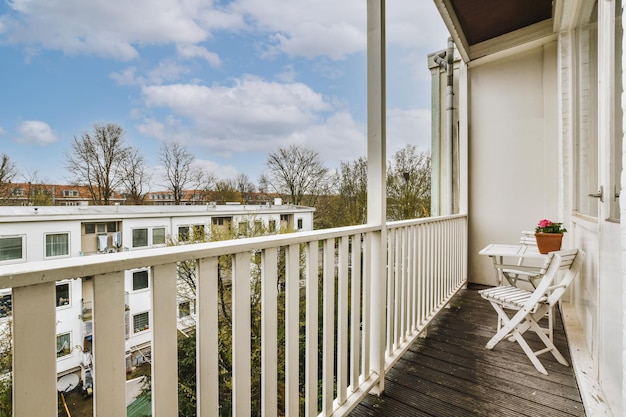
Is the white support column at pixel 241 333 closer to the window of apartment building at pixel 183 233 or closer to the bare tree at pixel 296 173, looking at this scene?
the window of apartment building at pixel 183 233

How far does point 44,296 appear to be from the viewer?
0.60 meters

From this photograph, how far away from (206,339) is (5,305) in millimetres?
453

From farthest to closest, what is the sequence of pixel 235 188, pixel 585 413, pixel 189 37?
pixel 585 413
pixel 189 37
pixel 235 188

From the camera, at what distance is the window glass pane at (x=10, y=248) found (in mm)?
630

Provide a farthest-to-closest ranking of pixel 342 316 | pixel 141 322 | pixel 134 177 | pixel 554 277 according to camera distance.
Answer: pixel 554 277
pixel 342 316
pixel 134 177
pixel 141 322

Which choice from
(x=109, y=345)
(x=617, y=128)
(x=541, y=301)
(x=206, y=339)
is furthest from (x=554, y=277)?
(x=109, y=345)

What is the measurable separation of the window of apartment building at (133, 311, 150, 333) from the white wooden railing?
0.11 ft

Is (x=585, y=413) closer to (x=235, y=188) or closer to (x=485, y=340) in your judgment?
(x=485, y=340)

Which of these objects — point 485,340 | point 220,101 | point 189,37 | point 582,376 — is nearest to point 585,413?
point 582,376

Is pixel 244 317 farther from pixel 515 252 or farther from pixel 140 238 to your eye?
pixel 515 252

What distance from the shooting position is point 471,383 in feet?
6.14

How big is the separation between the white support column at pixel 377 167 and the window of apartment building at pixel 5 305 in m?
1.46

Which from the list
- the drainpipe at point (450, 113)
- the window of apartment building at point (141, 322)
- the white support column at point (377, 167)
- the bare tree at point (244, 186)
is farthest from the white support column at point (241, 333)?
the drainpipe at point (450, 113)

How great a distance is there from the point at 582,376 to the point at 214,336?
7.01ft
